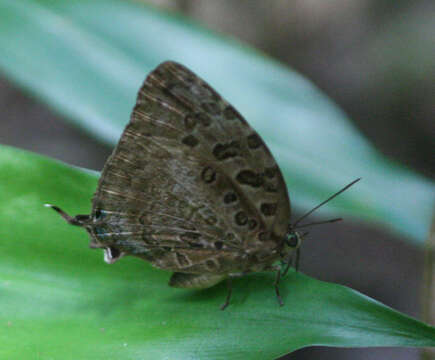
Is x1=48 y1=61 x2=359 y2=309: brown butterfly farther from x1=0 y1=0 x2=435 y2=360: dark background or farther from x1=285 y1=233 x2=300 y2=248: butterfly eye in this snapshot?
x1=0 y1=0 x2=435 y2=360: dark background

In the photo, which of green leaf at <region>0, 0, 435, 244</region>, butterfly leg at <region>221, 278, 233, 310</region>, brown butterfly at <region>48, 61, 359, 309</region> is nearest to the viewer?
butterfly leg at <region>221, 278, 233, 310</region>

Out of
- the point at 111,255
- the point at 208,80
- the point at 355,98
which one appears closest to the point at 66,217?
the point at 111,255

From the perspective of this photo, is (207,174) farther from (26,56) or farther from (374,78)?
(374,78)

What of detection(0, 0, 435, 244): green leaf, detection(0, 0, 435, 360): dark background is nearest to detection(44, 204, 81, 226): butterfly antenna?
detection(0, 0, 435, 244): green leaf

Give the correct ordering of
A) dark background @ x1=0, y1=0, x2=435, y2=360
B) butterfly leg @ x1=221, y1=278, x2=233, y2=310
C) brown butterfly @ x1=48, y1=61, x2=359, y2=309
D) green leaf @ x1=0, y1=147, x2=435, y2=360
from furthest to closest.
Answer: dark background @ x1=0, y1=0, x2=435, y2=360 → brown butterfly @ x1=48, y1=61, x2=359, y2=309 → butterfly leg @ x1=221, y1=278, x2=233, y2=310 → green leaf @ x1=0, y1=147, x2=435, y2=360

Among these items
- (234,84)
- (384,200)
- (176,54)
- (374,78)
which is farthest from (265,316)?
(374,78)

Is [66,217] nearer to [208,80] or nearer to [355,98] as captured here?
[208,80]

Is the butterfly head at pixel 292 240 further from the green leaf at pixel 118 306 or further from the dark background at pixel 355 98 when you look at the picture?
the dark background at pixel 355 98

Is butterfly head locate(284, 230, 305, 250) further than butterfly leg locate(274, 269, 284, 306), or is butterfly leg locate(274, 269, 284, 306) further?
butterfly head locate(284, 230, 305, 250)
